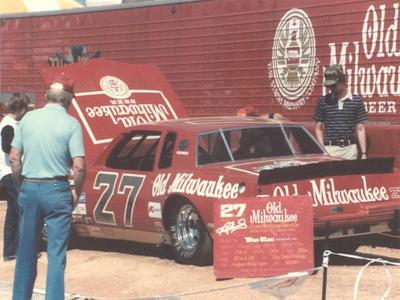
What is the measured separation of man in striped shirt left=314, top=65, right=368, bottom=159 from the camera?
9.50 meters

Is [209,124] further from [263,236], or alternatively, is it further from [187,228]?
[263,236]

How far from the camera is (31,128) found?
20.5 ft

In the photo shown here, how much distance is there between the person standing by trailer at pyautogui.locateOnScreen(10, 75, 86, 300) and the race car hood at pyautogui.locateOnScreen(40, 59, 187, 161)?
4.05 m

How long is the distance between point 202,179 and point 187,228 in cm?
55

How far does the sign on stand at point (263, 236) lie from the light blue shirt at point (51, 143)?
147cm

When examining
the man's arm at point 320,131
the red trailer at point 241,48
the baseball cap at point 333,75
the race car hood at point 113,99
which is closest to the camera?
the baseball cap at point 333,75

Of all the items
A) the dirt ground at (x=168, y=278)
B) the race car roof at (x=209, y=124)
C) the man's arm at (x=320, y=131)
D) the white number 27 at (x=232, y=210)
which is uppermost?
the race car roof at (x=209, y=124)

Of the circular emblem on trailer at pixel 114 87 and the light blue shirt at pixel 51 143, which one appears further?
the circular emblem on trailer at pixel 114 87

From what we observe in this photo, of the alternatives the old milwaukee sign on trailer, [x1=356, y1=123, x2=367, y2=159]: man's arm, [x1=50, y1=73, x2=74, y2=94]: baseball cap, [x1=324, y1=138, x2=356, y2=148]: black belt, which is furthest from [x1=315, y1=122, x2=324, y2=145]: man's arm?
[x1=50, y1=73, x2=74, y2=94]: baseball cap

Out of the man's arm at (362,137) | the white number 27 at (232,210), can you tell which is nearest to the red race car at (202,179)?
the white number 27 at (232,210)

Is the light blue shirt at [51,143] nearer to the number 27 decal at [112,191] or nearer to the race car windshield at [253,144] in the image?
the race car windshield at [253,144]

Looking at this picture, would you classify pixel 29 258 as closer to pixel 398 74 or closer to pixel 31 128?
pixel 31 128

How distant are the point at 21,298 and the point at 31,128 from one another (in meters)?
1.25

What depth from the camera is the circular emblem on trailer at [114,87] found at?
1119 cm
